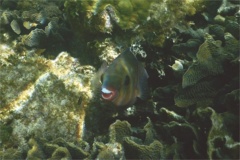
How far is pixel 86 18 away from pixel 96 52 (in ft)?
1.55

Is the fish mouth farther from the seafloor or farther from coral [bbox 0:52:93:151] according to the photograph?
coral [bbox 0:52:93:151]

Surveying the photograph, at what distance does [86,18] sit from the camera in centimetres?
365

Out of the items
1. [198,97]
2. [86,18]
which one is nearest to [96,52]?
[86,18]

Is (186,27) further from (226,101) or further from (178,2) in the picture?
(226,101)

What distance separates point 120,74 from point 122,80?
0.17 feet

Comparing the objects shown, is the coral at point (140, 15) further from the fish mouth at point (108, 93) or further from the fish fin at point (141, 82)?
the fish mouth at point (108, 93)

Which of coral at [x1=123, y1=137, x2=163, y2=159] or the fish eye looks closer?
the fish eye

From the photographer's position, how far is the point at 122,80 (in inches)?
86.4

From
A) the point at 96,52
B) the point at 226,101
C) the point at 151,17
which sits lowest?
the point at 96,52

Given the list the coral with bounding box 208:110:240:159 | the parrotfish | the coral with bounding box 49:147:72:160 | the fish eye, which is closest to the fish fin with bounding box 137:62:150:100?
the parrotfish

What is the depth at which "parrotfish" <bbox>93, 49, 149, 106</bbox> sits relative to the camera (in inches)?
83.1

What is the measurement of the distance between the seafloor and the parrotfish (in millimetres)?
466

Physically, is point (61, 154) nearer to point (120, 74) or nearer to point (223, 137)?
point (120, 74)

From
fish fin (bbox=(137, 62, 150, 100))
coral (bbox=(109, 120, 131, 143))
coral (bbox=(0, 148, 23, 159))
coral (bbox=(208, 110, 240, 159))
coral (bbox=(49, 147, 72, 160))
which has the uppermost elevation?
fish fin (bbox=(137, 62, 150, 100))
